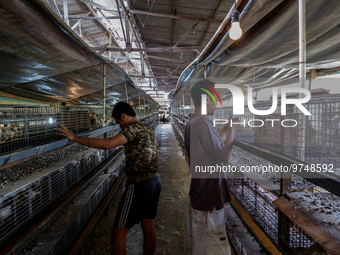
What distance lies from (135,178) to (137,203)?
0.23 meters

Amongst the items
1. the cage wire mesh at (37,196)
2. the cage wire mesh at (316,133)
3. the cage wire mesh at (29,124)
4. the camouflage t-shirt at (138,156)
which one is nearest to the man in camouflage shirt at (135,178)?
the camouflage t-shirt at (138,156)

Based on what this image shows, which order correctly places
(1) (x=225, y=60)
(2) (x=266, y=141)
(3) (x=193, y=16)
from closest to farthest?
(2) (x=266, y=141) < (1) (x=225, y=60) < (3) (x=193, y=16)

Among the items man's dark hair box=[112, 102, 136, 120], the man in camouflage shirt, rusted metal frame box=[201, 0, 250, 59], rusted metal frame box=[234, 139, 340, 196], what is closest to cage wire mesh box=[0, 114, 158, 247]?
the man in camouflage shirt

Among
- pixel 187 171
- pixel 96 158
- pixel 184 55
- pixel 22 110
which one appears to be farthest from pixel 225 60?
pixel 184 55

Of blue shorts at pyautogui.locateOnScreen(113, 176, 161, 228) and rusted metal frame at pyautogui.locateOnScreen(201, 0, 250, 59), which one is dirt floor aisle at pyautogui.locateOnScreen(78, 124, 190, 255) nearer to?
blue shorts at pyautogui.locateOnScreen(113, 176, 161, 228)

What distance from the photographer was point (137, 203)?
1626mm

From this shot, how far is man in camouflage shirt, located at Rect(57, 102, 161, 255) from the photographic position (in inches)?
60.9

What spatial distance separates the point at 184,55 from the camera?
22.2 feet

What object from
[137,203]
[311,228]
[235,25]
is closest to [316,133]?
[311,228]

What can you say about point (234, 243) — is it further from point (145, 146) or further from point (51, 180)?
point (51, 180)

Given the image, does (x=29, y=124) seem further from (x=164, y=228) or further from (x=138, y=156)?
(x=164, y=228)

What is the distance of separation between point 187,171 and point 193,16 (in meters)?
3.86

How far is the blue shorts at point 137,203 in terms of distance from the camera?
1.57 m

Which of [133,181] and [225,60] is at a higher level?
[225,60]
